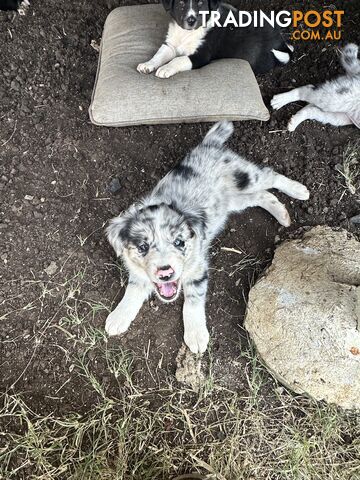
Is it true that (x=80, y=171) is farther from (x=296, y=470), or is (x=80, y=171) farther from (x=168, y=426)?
(x=296, y=470)

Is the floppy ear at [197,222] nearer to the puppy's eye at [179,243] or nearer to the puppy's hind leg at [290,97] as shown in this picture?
the puppy's eye at [179,243]

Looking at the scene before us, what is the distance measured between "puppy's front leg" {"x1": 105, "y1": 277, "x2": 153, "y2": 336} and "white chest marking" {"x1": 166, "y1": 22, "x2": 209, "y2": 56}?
1.86m

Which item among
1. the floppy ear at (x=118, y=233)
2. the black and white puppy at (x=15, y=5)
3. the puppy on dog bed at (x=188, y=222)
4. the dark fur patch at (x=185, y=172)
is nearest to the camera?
the puppy on dog bed at (x=188, y=222)

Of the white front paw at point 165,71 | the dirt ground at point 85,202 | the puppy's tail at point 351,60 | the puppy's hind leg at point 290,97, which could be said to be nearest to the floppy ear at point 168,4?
the white front paw at point 165,71

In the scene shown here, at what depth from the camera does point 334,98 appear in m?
3.62

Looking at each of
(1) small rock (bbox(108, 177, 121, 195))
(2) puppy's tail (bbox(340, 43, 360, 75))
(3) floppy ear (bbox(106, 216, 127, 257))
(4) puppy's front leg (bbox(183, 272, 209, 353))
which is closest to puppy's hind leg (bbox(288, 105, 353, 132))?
(2) puppy's tail (bbox(340, 43, 360, 75))

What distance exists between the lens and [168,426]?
3.16 m

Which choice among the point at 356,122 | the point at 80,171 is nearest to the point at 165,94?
the point at 80,171

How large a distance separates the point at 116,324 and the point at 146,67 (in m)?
1.95

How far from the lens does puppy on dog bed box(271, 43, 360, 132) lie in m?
3.60

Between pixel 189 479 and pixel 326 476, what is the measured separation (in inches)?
35.7

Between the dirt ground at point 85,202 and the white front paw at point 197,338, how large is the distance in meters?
0.14

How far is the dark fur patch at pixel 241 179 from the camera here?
3.25 meters

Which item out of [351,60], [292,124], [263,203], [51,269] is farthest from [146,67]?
[51,269]
